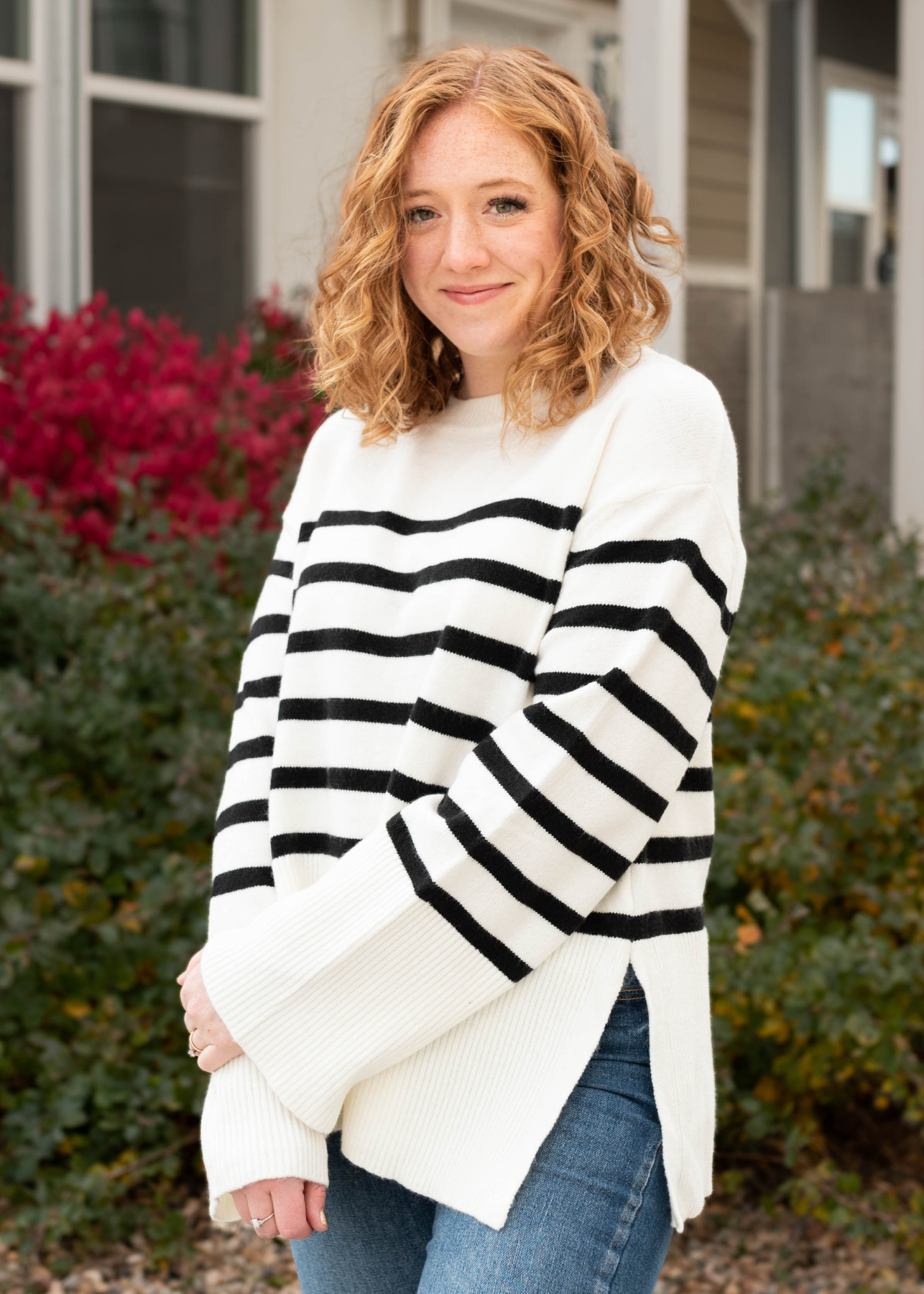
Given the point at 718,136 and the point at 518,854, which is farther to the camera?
the point at 718,136

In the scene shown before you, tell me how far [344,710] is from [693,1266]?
5.93ft

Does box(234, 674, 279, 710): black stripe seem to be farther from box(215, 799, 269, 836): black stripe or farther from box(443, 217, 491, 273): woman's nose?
box(443, 217, 491, 273): woman's nose

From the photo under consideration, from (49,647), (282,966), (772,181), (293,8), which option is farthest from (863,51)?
(282,966)

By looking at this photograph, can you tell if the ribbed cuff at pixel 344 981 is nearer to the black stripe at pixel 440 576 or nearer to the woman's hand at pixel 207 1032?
the woman's hand at pixel 207 1032

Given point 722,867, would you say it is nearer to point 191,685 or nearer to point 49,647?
point 191,685

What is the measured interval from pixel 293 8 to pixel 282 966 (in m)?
5.82

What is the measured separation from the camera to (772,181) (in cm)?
913

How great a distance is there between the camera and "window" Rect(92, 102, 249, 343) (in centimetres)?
566

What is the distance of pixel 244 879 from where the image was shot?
1490mm

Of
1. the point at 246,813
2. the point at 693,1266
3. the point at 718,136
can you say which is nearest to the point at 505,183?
the point at 246,813

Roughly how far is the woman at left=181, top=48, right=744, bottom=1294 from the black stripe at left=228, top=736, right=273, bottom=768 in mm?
52

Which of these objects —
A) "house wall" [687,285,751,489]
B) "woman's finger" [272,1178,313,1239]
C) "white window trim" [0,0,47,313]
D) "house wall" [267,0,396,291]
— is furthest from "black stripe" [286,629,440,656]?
"house wall" [687,285,751,489]

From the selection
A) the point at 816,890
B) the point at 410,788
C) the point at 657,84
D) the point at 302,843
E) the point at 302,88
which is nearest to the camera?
the point at 410,788

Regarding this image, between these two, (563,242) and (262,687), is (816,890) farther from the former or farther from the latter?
(563,242)
